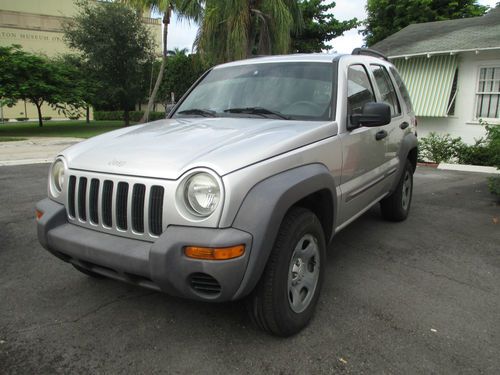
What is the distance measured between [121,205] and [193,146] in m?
0.54

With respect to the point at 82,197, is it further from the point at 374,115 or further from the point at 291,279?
the point at 374,115

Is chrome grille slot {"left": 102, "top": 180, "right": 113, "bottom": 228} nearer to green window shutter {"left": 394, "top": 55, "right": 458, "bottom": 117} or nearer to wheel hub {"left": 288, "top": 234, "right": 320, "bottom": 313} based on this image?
wheel hub {"left": 288, "top": 234, "right": 320, "bottom": 313}

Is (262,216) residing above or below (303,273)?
above

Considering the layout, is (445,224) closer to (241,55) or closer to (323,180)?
(323,180)

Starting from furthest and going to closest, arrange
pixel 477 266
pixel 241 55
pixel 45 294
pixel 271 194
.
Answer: pixel 241 55 → pixel 477 266 → pixel 45 294 → pixel 271 194

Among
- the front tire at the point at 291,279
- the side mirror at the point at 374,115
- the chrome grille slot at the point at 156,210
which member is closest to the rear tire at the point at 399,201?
the side mirror at the point at 374,115

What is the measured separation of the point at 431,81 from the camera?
1248cm

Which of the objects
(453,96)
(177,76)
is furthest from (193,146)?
(177,76)

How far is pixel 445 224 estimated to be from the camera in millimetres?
5285

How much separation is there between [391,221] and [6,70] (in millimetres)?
18132

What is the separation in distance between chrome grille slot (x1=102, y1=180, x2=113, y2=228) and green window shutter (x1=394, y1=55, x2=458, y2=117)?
11.9m

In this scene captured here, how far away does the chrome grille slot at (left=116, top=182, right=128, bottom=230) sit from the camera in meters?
2.41

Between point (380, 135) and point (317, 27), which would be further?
point (317, 27)

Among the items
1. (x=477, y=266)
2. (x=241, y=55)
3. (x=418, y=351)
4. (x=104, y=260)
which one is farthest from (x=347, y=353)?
(x=241, y=55)
